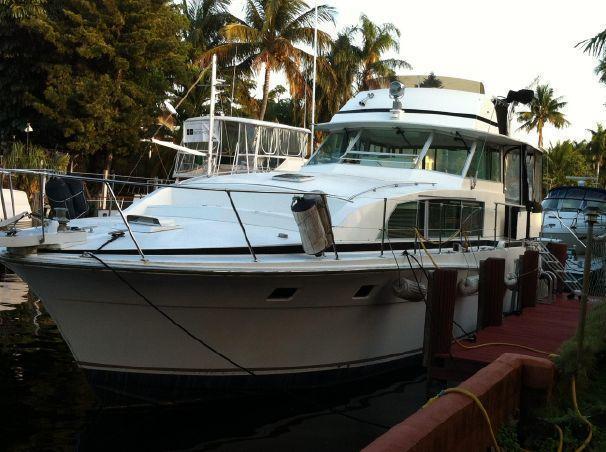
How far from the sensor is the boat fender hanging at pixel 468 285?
9.08m

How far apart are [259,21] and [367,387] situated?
24.9 meters

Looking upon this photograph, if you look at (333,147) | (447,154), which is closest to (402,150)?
(447,154)

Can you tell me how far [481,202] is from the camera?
988 centimetres

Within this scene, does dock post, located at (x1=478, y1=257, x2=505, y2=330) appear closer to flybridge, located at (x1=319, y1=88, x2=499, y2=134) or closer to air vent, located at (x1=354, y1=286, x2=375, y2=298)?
flybridge, located at (x1=319, y1=88, x2=499, y2=134)

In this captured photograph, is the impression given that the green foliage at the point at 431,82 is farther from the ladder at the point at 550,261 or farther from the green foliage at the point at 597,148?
the green foliage at the point at 597,148

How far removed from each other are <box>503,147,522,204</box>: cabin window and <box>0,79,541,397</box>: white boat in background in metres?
1.34

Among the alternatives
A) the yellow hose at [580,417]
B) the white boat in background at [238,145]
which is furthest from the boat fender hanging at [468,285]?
the white boat in background at [238,145]

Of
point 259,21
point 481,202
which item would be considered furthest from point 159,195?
point 259,21

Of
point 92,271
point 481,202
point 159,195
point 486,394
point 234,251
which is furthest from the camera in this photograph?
point 481,202

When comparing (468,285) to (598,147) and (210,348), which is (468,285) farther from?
(598,147)

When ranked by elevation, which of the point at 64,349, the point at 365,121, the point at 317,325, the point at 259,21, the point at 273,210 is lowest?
the point at 64,349

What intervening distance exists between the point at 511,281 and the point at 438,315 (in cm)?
284

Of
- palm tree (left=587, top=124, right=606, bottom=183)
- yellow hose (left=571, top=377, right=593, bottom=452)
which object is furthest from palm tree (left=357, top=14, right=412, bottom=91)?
yellow hose (left=571, top=377, right=593, bottom=452)

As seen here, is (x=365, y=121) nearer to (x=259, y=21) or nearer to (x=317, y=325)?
(x=317, y=325)
